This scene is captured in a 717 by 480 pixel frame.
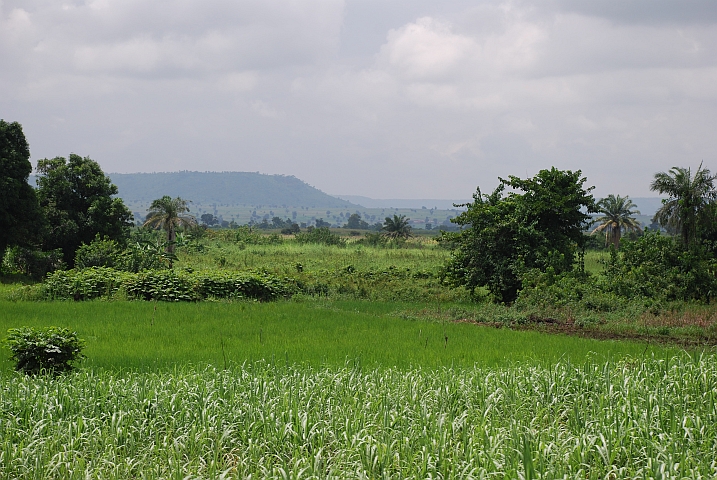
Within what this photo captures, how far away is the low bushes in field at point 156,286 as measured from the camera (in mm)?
22297

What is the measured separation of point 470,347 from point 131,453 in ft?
25.8

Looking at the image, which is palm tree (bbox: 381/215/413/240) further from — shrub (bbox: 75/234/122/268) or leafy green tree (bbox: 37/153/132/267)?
shrub (bbox: 75/234/122/268)

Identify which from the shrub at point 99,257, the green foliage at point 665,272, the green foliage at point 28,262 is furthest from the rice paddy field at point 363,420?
the green foliage at point 28,262

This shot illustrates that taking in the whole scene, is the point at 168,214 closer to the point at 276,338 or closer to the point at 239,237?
the point at 239,237

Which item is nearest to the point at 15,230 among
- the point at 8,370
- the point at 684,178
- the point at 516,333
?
the point at 8,370

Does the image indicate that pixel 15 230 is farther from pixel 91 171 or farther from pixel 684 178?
pixel 684 178

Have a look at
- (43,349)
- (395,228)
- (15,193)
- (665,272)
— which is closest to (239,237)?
(395,228)

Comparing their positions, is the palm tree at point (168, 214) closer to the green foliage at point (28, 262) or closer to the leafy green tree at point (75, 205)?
the leafy green tree at point (75, 205)

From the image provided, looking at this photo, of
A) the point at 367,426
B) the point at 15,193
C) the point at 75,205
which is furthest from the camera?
the point at 75,205

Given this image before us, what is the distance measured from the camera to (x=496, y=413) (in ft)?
23.8

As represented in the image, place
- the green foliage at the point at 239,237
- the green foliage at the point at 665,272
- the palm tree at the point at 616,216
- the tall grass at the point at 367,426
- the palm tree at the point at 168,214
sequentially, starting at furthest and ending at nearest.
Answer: the green foliage at the point at 239,237, the palm tree at the point at 616,216, the palm tree at the point at 168,214, the green foliage at the point at 665,272, the tall grass at the point at 367,426

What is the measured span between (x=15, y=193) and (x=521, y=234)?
1981 cm

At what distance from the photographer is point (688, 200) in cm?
2314

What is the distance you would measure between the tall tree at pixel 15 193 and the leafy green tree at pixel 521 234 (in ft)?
56.4
